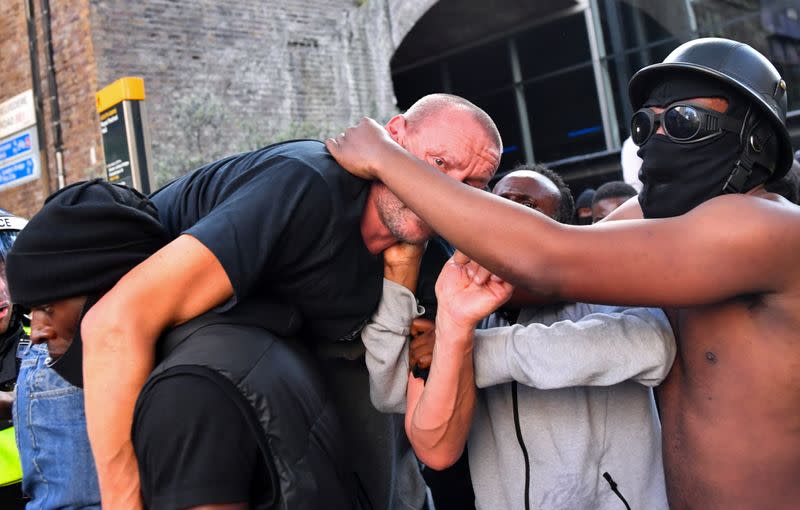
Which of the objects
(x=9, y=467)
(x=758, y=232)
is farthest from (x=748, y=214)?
(x=9, y=467)

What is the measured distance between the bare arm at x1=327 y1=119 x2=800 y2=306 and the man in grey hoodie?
0.95 feet

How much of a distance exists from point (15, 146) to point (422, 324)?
37.8 feet

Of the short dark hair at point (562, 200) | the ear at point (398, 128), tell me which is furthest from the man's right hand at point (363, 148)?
the short dark hair at point (562, 200)

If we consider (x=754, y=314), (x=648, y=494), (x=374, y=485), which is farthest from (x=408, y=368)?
(x=754, y=314)

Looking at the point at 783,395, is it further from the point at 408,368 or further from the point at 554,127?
the point at 554,127

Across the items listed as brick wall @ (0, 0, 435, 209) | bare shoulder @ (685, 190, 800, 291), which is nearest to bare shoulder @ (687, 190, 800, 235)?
bare shoulder @ (685, 190, 800, 291)

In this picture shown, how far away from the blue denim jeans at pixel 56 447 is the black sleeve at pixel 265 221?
0.73 metres

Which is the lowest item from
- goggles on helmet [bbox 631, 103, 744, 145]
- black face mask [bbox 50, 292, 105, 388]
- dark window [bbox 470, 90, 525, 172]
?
black face mask [bbox 50, 292, 105, 388]

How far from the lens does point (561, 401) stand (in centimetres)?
230

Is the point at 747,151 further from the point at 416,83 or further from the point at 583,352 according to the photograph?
the point at 416,83

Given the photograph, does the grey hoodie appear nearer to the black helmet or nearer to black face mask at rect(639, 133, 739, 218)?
black face mask at rect(639, 133, 739, 218)

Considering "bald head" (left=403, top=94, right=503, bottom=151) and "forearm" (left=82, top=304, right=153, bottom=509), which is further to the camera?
"bald head" (left=403, top=94, right=503, bottom=151)

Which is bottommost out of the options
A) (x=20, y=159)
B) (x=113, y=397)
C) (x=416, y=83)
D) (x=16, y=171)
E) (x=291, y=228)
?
(x=113, y=397)

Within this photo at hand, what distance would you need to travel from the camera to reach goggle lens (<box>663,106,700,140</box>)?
1.95 m
